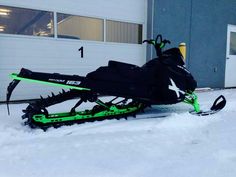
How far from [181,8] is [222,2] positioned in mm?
1895

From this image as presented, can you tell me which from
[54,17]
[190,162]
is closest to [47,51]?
[54,17]

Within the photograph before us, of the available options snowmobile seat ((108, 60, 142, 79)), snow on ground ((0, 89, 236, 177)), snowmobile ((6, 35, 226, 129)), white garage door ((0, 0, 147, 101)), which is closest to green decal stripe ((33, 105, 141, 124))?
snowmobile ((6, 35, 226, 129))

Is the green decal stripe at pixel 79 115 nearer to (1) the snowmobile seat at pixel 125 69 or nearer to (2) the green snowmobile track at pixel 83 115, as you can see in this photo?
(2) the green snowmobile track at pixel 83 115

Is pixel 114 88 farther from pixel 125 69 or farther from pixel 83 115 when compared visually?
pixel 83 115

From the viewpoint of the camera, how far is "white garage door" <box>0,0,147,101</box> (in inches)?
208

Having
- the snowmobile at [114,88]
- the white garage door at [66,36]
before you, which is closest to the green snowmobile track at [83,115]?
the snowmobile at [114,88]

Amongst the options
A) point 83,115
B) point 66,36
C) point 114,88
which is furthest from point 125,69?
point 66,36

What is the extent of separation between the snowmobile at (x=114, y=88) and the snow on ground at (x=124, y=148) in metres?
0.14

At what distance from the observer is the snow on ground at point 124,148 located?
83.7 inches

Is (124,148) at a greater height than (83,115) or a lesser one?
lesser

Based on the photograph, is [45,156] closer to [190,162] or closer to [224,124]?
[190,162]

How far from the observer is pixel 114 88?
349cm

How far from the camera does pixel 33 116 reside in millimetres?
3074

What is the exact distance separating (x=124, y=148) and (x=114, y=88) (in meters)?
1.05
